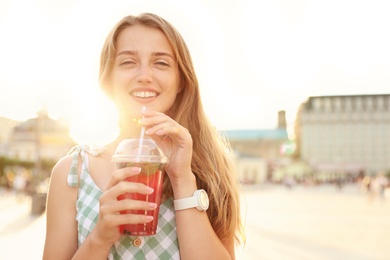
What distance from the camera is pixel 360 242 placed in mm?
10703

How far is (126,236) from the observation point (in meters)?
1.75

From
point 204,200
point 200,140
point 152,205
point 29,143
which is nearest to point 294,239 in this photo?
point 200,140

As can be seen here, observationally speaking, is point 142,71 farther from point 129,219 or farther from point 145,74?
point 129,219

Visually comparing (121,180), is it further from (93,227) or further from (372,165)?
Result: (372,165)

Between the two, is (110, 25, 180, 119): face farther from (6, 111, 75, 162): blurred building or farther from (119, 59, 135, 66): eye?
(6, 111, 75, 162): blurred building

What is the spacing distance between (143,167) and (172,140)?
25 centimetres

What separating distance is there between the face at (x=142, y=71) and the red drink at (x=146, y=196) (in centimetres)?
27

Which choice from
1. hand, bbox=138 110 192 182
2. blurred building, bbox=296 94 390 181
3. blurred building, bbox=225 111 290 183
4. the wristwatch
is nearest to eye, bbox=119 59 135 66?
hand, bbox=138 110 192 182

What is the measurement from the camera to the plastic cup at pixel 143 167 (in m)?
1.56

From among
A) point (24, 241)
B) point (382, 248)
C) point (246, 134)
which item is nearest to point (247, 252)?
point (382, 248)

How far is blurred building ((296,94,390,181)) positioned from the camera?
117 m

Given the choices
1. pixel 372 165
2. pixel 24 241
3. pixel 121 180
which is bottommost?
pixel 372 165

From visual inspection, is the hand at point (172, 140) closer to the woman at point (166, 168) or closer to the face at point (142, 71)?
the woman at point (166, 168)

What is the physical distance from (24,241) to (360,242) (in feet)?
19.1
